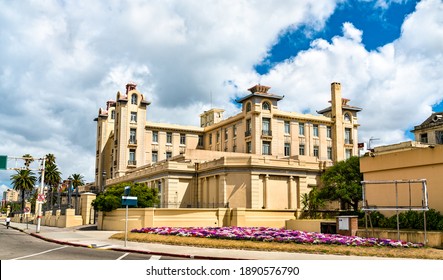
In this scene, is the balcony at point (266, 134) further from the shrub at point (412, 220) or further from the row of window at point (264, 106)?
the shrub at point (412, 220)

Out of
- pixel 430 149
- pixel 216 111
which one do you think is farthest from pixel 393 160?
pixel 216 111

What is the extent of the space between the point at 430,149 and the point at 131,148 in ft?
177

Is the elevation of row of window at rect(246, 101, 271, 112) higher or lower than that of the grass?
higher

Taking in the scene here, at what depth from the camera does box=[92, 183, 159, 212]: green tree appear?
4494 cm

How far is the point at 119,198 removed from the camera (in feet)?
149

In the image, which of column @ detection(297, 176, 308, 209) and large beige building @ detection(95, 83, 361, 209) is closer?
large beige building @ detection(95, 83, 361, 209)

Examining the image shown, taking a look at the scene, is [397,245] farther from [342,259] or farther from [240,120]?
[240,120]

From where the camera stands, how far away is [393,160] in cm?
3281

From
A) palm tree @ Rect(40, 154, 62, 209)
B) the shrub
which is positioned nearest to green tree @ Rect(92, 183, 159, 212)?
the shrub

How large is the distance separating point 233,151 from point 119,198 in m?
33.4

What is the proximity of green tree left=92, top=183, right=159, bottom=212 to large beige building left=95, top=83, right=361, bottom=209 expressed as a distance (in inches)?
281

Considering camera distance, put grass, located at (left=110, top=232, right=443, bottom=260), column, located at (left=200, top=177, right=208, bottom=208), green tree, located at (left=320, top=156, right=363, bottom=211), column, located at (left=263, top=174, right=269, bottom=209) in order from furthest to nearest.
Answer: column, located at (left=200, top=177, right=208, bottom=208) < column, located at (left=263, top=174, right=269, bottom=209) < green tree, located at (left=320, top=156, right=363, bottom=211) < grass, located at (left=110, top=232, right=443, bottom=260)

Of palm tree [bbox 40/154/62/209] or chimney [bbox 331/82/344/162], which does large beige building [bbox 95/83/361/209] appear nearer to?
chimney [bbox 331/82/344/162]

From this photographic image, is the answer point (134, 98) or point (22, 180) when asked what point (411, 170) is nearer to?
point (134, 98)
